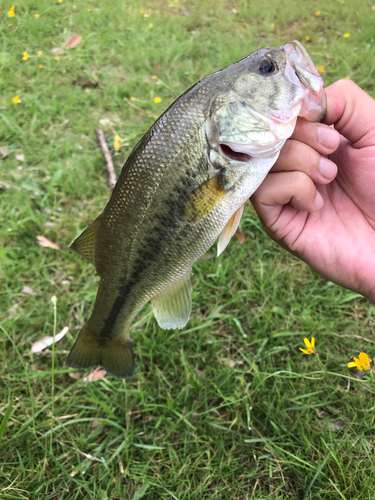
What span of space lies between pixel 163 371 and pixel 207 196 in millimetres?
1488

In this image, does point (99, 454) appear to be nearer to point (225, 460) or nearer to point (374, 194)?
point (225, 460)

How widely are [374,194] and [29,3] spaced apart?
6.00 m

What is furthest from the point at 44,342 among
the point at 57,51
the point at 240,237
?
the point at 57,51

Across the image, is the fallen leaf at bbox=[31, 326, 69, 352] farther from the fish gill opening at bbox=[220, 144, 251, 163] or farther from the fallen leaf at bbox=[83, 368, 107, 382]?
the fish gill opening at bbox=[220, 144, 251, 163]

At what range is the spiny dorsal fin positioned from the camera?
1598 mm

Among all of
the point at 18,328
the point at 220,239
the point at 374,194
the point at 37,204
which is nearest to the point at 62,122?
the point at 37,204

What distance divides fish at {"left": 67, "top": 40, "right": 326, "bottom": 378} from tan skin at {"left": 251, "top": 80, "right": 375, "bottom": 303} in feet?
0.43

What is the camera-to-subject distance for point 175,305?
5.51ft

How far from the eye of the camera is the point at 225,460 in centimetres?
207

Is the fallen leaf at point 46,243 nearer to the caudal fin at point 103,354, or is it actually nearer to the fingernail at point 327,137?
the caudal fin at point 103,354

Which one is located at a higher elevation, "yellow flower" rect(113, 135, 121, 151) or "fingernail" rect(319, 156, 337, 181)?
"fingernail" rect(319, 156, 337, 181)

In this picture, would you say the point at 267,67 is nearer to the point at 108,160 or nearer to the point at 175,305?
the point at 175,305

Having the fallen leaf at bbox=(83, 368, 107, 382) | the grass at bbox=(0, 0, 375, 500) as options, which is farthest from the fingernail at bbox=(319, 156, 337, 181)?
the fallen leaf at bbox=(83, 368, 107, 382)

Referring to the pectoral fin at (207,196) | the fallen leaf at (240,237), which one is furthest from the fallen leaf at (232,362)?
the pectoral fin at (207,196)
